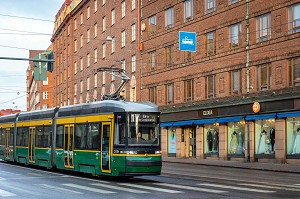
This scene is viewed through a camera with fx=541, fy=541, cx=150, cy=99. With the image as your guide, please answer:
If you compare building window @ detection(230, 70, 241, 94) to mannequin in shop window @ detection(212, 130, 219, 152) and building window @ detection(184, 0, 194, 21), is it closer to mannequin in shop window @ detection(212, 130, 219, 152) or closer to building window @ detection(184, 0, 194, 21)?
mannequin in shop window @ detection(212, 130, 219, 152)

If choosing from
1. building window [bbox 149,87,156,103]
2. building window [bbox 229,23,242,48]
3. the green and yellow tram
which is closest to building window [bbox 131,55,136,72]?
building window [bbox 149,87,156,103]

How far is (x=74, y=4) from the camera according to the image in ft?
249

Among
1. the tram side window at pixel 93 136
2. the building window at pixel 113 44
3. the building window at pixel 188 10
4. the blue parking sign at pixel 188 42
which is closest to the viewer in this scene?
the tram side window at pixel 93 136

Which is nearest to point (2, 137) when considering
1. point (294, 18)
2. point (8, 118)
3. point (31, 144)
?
point (8, 118)

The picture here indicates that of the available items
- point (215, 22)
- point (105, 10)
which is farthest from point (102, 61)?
point (215, 22)

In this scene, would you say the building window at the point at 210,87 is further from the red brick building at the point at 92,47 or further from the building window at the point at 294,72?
the red brick building at the point at 92,47

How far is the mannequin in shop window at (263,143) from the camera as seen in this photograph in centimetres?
3472

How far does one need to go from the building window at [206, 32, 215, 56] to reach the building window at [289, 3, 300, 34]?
821 centimetres

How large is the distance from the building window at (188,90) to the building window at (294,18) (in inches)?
457

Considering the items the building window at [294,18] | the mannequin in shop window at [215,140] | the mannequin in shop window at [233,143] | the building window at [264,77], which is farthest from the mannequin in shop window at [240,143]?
the building window at [294,18]

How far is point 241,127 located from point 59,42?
2095 inches

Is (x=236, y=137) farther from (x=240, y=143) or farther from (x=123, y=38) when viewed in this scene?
(x=123, y=38)

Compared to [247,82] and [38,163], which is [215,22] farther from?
[38,163]

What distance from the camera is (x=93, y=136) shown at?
21.4 m
